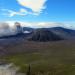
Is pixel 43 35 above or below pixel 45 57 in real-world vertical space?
above

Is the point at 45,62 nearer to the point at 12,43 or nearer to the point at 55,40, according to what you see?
the point at 55,40

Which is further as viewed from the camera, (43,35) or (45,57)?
(43,35)

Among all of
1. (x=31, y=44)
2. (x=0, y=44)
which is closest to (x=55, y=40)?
(x=31, y=44)

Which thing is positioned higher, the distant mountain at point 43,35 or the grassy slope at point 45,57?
the distant mountain at point 43,35

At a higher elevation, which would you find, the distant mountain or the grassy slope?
the distant mountain

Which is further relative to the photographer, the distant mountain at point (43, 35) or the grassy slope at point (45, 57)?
the distant mountain at point (43, 35)
